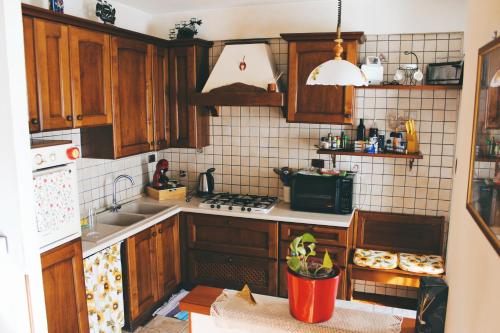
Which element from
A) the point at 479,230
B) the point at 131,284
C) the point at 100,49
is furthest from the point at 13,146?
the point at 479,230

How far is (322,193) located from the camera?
3627 mm

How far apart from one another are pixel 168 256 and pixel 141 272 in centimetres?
42

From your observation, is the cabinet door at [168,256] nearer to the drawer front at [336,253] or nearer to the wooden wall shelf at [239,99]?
the wooden wall shelf at [239,99]

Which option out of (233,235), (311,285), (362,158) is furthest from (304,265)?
(362,158)

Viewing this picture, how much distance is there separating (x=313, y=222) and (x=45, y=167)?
202 centimetres

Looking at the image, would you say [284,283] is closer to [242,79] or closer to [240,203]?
[240,203]

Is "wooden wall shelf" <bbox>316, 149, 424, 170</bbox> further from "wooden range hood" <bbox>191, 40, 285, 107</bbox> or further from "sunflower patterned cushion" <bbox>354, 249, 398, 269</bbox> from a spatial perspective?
"sunflower patterned cushion" <bbox>354, 249, 398, 269</bbox>

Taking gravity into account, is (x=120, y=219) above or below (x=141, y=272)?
above

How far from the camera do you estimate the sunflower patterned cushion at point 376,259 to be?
11.2 ft

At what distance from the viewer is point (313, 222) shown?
346 cm

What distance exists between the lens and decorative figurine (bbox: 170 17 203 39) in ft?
12.9

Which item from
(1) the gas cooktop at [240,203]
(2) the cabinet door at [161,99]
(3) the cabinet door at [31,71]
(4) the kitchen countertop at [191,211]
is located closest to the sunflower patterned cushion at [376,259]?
(4) the kitchen countertop at [191,211]

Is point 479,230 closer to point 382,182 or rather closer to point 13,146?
point 13,146

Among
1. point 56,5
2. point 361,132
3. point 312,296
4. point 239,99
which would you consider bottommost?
point 312,296
